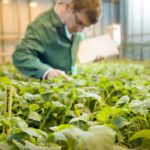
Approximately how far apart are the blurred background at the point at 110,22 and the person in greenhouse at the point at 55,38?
8447 millimetres

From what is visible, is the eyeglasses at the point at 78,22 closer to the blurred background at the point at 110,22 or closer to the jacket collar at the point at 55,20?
the jacket collar at the point at 55,20

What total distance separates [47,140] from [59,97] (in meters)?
0.52

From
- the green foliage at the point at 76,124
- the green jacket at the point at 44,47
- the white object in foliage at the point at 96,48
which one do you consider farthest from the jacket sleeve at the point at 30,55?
the green foliage at the point at 76,124

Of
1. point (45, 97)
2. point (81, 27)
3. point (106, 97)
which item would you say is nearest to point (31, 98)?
point (45, 97)

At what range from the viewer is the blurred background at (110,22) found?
11.9 m

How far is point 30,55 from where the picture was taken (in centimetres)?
242

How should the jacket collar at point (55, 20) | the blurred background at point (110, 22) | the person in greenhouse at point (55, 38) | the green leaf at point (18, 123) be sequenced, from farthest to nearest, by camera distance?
the blurred background at point (110, 22)
the jacket collar at point (55, 20)
the person in greenhouse at point (55, 38)
the green leaf at point (18, 123)

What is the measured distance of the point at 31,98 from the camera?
43.5 inches

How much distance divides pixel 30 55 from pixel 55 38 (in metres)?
0.26

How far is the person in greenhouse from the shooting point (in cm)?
233

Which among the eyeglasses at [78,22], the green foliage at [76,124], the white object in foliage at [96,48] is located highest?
the eyeglasses at [78,22]

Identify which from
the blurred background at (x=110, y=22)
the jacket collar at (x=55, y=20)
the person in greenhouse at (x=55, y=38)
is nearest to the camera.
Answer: the person in greenhouse at (x=55, y=38)

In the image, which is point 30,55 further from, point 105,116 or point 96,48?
point 105,116

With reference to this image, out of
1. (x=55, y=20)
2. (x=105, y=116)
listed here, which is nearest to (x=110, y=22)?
(x=55, y=20)
